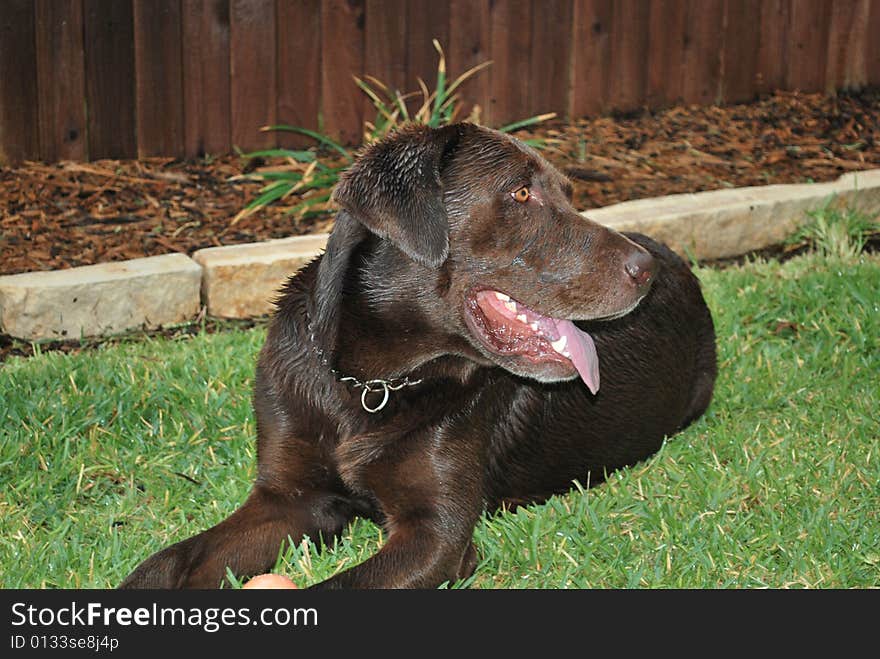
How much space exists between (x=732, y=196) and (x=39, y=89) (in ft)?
12.2

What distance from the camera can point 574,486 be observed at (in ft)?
14.4

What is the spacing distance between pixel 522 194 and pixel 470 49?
171 inches

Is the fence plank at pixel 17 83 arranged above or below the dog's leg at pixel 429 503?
above

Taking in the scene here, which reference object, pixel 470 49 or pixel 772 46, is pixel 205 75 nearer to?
pixel 470 49

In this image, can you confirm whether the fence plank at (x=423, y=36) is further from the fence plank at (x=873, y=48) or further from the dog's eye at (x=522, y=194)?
the dog's eye at (x=522, y=194)

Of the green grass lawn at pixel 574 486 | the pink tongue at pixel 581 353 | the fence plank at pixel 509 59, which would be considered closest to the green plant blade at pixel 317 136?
the fence plank at pixel 509 59

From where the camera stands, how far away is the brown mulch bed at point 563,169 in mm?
6359

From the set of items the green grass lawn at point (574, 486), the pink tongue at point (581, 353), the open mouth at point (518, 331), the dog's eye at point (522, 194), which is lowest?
the green grass lawn at point (574, 486)

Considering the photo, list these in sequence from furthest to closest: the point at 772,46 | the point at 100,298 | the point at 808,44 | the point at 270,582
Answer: the point at 808,44 < the point at 772,46 < the point at 100,298 < the point at 270,582

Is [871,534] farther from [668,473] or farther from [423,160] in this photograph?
[423,160]

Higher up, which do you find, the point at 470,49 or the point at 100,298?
the point at 470,49

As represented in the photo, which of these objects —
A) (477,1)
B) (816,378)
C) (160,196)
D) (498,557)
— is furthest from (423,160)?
(477,1)

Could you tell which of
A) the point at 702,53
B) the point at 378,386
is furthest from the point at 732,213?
the point at 378,386

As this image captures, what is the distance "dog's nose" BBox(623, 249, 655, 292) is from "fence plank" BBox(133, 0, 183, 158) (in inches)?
157
